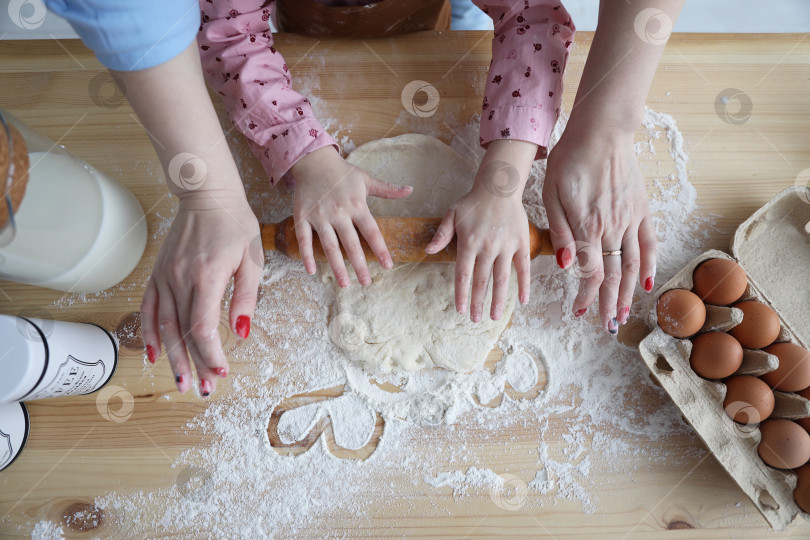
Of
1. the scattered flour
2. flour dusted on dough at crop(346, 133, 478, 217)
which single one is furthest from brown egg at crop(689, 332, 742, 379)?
the scattered flour

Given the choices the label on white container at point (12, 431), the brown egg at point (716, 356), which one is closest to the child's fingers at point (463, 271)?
the brown egg at point (716, 356)

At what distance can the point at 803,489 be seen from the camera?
29.0 inches

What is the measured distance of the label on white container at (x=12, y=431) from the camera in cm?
76

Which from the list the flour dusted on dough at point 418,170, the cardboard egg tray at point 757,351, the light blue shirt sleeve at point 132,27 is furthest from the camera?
the flour dusted on dough at point 418,170

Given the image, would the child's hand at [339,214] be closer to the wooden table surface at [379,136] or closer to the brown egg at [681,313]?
the wooden table surface at [379,136]

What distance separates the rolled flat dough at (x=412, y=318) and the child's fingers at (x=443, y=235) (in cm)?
10

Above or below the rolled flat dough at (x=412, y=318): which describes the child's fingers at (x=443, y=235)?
above

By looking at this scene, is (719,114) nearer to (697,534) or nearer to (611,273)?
(611,273)

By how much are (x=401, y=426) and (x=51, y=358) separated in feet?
1.80

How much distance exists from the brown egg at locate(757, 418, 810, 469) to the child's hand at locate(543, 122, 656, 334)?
283mm

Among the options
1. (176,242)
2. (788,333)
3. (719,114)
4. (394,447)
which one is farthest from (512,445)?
(719,114)

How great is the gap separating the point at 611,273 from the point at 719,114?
16.8 inches

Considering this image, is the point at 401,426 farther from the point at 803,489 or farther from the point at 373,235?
the point at 803,489

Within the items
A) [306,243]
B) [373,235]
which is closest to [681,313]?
[373,235]
